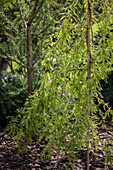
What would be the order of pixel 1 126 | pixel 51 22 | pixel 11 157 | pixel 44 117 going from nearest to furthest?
pixel 44 117, pixel 11 157, pixel 51 22, pixel 1 126

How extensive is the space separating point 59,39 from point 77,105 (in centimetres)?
56

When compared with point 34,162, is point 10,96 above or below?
above

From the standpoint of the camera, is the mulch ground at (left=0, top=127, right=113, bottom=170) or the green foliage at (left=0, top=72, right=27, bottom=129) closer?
the mulch ground at (left=0, top=127, right=113, bottom=170)

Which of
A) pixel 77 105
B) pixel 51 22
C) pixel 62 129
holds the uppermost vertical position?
pixel 51 22

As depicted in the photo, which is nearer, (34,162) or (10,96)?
(34,162)

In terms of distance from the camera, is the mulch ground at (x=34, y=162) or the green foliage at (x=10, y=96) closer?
the mulch ground at (x=34, y=162)

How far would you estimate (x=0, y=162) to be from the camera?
250 cm

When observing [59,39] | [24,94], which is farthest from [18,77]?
[59,39]

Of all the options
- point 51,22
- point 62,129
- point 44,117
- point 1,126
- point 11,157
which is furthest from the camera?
point 1,126

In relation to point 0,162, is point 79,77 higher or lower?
higher

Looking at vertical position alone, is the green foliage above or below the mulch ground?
above

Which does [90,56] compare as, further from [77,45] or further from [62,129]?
[62,129]

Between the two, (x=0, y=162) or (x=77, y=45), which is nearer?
(x=77, y=45)

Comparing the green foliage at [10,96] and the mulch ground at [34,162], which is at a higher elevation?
the green foliage at [10,96]
